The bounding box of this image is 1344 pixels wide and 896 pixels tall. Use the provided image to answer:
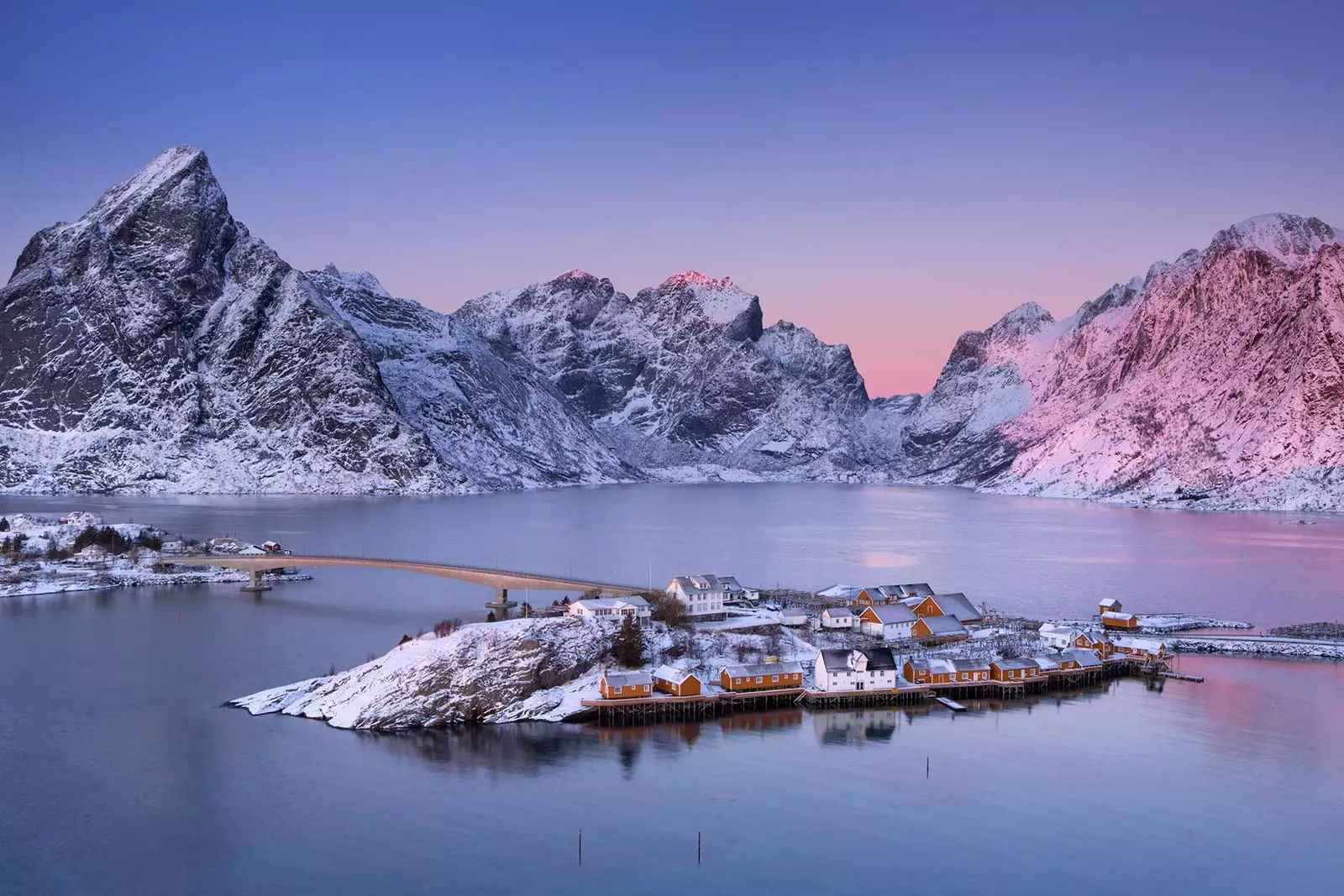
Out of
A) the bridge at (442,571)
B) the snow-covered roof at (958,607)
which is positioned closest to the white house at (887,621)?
the snow-covered roof at (958,607)

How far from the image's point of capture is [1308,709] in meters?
52.0

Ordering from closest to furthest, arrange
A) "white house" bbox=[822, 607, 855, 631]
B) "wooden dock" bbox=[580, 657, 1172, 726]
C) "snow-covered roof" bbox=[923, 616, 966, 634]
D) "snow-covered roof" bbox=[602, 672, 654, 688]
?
"wooden dock" bbox=[580, 657, 1172, 726] < "snow-covered roof" bbox=[602, 672, 654, 688] < "white house" bbox=[822, 607, 855, 631] < "snow-covered roof" bbox=[923, 616, 966, 634]

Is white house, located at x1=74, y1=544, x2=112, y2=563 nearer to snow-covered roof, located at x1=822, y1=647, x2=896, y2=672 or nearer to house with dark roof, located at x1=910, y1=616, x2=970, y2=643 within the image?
house with dark roof, located at x1=910, y1=616, x2=970, y2=643

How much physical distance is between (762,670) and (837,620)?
11996 millimetres

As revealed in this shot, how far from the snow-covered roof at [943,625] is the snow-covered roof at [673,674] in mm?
17117

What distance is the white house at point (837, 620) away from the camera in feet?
211

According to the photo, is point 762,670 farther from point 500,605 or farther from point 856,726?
point 500,605

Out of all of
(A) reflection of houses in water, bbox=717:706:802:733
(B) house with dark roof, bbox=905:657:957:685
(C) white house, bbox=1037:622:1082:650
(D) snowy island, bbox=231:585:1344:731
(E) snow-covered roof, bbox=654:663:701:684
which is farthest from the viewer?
(C) white house, bbox=1037:622:1082:650

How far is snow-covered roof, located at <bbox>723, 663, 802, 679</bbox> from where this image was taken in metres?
53.0

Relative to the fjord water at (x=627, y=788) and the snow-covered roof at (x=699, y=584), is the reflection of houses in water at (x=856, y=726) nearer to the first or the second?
the fjord water at (x=627, y=788)

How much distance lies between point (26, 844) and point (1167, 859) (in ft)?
115

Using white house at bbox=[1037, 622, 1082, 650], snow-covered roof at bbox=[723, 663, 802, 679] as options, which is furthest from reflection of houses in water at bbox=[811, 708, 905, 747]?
white house at bbox=[1037, 622, 1082, 650]

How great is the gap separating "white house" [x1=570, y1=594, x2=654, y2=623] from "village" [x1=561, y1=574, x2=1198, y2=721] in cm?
11

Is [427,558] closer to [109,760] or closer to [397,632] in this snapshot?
[397,632]
